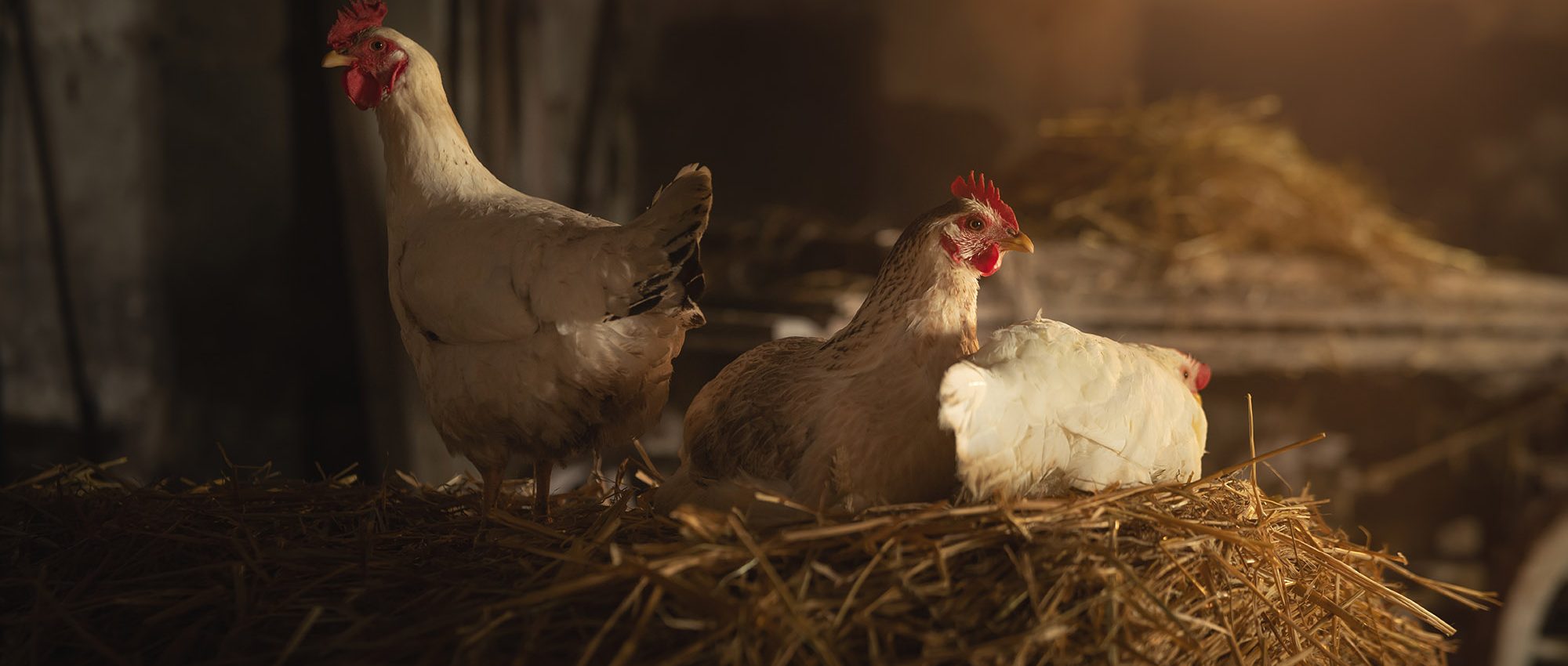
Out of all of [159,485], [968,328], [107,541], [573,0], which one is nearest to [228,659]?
[107,541]

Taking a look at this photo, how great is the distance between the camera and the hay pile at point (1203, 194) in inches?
108

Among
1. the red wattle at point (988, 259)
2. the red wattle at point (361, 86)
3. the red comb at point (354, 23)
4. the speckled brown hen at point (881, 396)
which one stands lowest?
→ the speckled brown hen at point (881, 396)

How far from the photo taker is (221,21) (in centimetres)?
245

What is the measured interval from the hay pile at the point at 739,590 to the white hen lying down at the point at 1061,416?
51mm

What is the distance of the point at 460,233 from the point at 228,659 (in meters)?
0.66

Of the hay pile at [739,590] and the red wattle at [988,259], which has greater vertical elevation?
the red wattle at [988,259]

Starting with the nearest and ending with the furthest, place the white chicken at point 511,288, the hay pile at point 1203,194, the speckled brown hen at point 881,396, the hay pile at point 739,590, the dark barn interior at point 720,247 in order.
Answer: the hay pile at point 739,590
the speckled brown hen at point 881,396
the white chicken at point 511,288
the dark barn interior at point 720,247
the hay pile at point 1203,194

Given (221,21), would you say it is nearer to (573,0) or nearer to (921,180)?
(573,0)

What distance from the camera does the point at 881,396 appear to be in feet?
4.26

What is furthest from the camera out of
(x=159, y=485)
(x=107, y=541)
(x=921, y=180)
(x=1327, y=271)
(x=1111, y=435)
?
(x=921, y=180)

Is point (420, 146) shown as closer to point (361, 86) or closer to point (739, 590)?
point (361, 86)

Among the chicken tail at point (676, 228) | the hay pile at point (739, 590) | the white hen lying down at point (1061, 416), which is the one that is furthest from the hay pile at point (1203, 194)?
the chicken tail at point (676, 228)

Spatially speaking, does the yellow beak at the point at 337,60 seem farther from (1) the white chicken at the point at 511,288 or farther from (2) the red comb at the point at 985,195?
(2) the red comb at the point at 985,195

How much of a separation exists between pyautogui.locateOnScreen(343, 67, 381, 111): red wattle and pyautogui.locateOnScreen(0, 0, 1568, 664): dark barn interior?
799 mm
